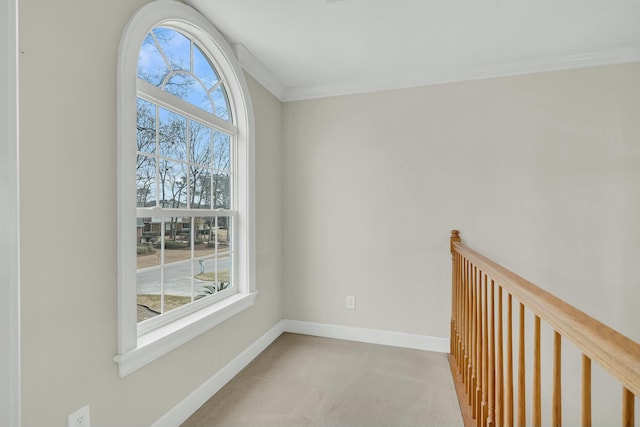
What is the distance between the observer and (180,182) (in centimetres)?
186

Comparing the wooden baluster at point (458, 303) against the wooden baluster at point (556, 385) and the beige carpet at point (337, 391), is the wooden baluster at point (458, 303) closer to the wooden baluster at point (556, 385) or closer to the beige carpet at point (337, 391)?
the beige carpet at point (337, 391)

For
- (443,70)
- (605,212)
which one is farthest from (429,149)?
(605,212)

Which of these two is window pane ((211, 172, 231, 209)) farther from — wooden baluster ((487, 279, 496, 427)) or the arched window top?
wooden baluster ((487, 279, 496, 427))

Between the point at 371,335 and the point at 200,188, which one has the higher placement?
the point at 200,188

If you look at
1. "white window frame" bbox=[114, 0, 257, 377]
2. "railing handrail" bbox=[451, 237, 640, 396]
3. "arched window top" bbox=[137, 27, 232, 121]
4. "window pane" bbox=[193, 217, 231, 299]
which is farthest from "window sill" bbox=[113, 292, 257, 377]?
"railing handrail" bbox=[451, 237, 640, 396]

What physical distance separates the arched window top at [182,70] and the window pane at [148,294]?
39.9 inches

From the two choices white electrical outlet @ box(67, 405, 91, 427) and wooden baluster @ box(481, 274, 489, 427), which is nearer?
white electrical outlet @ box(67, 405, 91, 427)

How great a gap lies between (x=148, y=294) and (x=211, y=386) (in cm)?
79

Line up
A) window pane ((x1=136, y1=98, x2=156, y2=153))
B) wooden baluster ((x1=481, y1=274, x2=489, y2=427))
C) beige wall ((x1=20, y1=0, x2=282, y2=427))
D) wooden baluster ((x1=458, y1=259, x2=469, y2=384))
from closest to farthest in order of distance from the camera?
beige wall ((x1=20, y1=0, x2=282, y2=427))
wooden baluster ((x1=481, y1=274, x2=489, y2=427))
window pane ((x1=136, y1=98, x2=156, y2=153))
wooden baluster ((x1=458, y1=259, x2=469, y2=384))

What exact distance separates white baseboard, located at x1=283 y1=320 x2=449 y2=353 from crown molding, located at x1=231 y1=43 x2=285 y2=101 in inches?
86.6

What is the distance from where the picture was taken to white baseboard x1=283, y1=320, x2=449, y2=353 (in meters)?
2.66

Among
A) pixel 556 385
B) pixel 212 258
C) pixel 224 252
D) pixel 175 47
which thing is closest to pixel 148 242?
pixel 212 258

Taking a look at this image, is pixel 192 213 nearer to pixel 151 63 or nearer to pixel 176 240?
pixel 176 240

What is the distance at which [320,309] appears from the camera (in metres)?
2.98
